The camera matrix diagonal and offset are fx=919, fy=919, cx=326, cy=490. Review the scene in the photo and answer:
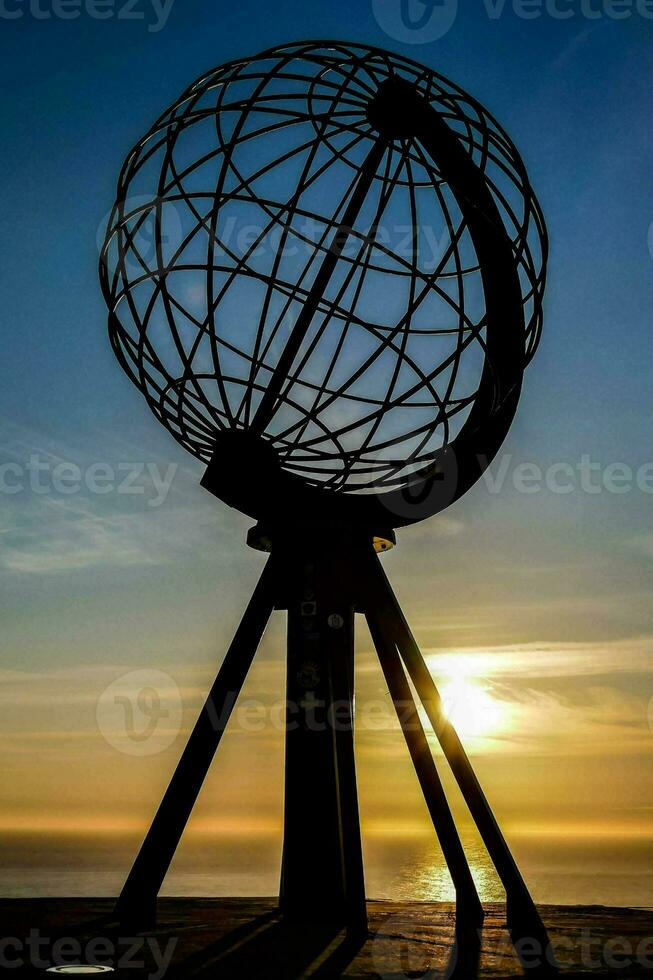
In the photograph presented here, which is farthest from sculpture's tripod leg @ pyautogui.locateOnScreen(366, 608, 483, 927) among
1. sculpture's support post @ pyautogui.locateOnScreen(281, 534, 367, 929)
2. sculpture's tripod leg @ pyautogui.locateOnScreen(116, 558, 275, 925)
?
sculpture's tripod leg @ pyautogui.locateOnScreen(116, 558, 275, 925)

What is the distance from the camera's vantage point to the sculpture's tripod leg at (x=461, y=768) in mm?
7281

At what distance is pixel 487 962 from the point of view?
6.20 metres

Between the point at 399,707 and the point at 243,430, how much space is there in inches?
115

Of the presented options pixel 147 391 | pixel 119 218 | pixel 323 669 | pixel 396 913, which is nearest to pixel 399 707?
pixel 323 669

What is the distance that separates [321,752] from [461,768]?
1.25 m

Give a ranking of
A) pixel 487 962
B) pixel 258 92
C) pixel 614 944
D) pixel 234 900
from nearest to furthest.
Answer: pixel 487 962
pixel 614 944
pixel 258 92
pixel 234 900

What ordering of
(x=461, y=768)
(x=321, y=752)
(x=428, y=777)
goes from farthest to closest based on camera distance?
1. (x=321, y=752)
2. (x=428, y=777)
3. (x=461, y=768)

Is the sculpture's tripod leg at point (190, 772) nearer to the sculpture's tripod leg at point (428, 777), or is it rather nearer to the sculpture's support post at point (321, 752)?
the sculpture's support post at point (321, 752)

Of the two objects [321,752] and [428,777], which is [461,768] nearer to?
[428,777]

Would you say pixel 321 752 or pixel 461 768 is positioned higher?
pixel 321 752

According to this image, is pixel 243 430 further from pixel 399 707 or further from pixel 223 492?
pixel 399 707

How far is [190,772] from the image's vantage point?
25.1 ft

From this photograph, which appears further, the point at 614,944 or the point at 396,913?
the point at 396,913

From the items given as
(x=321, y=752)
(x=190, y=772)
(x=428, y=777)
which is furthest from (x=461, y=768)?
(x=190, y=772)
